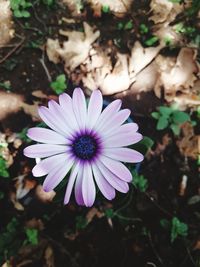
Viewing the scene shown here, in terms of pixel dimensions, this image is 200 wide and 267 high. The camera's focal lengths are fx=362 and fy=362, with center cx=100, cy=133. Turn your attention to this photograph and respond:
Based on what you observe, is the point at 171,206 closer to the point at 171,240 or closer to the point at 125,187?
the point at 171,240

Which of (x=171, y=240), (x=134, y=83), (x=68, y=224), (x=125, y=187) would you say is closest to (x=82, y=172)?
(x=125, y=187)

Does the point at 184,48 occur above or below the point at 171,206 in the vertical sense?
above

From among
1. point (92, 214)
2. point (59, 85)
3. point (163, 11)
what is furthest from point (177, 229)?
point (163, 11)

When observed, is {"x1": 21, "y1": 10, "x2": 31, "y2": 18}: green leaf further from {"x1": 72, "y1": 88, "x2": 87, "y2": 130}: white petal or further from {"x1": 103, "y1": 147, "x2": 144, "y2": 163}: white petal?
{"x1": 103, "y1": 147, "x2": 144, "y2": 163}: white petal

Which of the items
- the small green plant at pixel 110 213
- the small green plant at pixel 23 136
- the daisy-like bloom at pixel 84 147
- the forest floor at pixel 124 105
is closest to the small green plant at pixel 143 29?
the forest floor at pixel 124 105

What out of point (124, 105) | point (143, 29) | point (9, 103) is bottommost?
point (124, 105)

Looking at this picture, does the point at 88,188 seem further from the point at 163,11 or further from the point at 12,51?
the point at 163,11

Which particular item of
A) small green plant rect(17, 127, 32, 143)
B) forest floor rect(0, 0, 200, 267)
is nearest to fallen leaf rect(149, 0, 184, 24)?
forest floor rect(0, 0, 200, 267)
